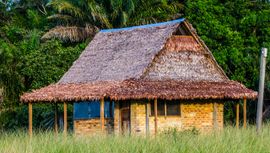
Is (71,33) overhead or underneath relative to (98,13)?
underneath

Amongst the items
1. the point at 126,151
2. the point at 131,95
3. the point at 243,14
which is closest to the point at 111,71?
the point at 131,95

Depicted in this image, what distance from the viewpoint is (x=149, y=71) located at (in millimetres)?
21938

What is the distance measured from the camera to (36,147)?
12023mm

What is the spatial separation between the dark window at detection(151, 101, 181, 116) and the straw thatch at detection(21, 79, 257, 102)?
2.13 feet

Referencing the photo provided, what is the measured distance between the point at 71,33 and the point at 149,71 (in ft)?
30.4

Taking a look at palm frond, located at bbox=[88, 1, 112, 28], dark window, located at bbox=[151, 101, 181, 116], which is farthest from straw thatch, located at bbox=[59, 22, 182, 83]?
palm frond, located at bbox=[88, 1, 112, 28]

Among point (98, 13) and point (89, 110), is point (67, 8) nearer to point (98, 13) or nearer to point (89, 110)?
point (98, 13)

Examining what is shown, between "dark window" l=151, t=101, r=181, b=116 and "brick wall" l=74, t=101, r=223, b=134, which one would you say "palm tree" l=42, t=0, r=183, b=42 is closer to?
"brick wall" l=74, t=101, r=223, b=134

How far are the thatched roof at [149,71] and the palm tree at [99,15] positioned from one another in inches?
237

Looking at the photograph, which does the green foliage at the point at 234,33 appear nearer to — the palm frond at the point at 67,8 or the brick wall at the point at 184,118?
the palm frond at the point at 67,8

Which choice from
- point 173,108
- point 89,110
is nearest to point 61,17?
point 89,110

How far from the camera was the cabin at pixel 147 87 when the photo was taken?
2105 cm

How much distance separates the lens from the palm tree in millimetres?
30438

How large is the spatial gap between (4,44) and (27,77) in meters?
1.65
